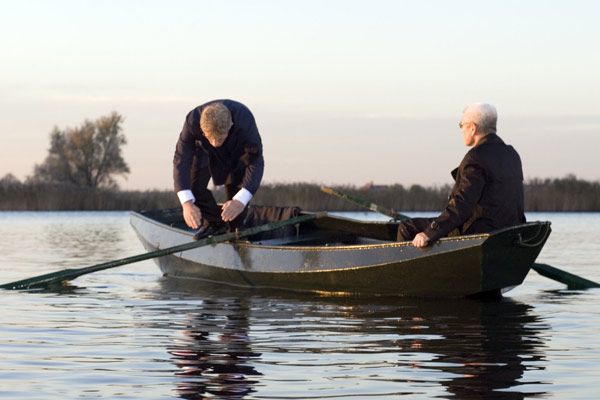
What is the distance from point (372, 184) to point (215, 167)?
82.1 feet

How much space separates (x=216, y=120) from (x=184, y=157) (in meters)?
0.73

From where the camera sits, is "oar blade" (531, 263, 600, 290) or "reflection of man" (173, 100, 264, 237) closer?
"reflection of man" (173, 100, 264, 237)

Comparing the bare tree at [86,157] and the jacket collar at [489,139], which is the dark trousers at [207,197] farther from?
the bare tree at [86,157]

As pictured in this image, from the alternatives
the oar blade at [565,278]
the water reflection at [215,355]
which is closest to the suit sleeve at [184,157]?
the water reflection at [215,355]

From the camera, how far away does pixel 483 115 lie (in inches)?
398

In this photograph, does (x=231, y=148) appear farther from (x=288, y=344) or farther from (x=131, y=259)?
(x=288, y=344)

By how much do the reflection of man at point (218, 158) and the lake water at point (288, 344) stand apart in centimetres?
90

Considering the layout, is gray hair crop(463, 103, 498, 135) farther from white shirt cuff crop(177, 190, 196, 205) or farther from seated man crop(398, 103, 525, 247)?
white shirt cuff crop(177, 190, 196, 205)

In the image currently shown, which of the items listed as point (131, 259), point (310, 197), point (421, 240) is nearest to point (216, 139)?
point (131, 259)

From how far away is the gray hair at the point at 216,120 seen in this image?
1134cm

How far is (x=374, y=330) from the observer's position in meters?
9.18

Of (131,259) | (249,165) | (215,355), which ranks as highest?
(249,165)

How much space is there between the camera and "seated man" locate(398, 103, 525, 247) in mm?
10070

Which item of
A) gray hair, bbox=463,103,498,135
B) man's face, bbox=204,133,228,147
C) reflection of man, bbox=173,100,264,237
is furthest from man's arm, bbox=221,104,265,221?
gray hair, bbox=463,103,498,135
